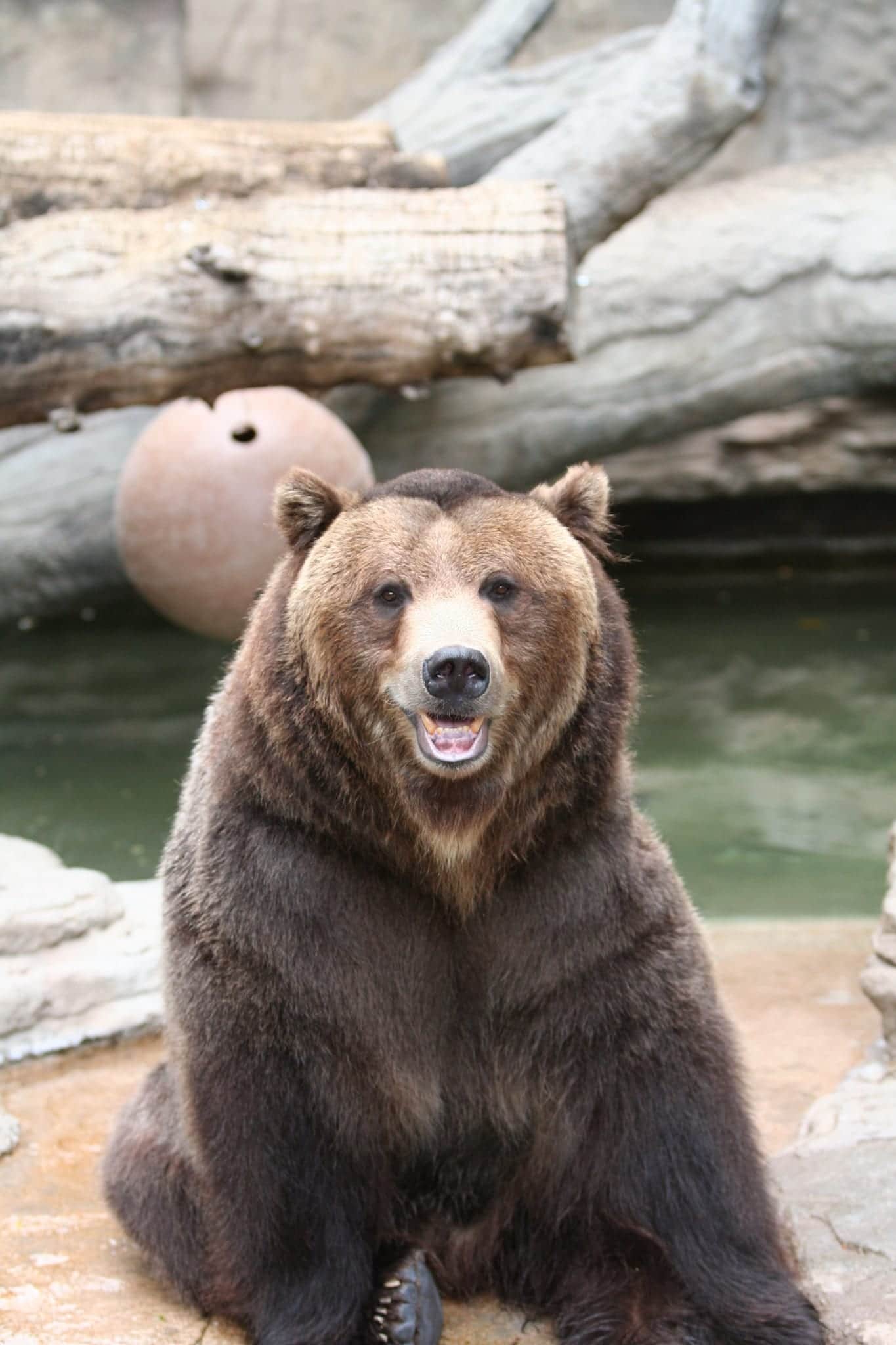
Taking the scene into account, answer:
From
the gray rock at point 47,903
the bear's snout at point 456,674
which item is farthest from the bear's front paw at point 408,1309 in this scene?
the gray rock at point 47,903

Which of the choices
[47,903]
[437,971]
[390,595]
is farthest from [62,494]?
[437,971]

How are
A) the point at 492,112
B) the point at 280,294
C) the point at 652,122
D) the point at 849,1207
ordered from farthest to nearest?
the point at 492,112 < the point at 652,122 < the point at 280,294 < the point at 849,1207

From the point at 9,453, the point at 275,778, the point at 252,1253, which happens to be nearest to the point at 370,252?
the point at 9,453

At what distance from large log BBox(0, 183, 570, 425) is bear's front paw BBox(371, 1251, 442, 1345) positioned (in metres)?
4.18

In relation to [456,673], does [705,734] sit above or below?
below

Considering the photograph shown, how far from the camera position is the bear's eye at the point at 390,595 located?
3344 millimetres

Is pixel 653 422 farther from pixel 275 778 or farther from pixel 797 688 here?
pixel 275 778

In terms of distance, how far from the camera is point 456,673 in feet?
10.3

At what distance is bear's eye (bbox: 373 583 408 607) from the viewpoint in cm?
334

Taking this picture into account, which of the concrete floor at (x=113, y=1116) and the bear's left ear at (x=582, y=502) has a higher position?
the bear's left ear at (x=582, y=502)

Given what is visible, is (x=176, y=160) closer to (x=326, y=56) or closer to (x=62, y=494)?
(x=62, y=494)

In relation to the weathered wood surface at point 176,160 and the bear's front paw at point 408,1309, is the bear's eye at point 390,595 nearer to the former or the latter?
the bear's front paw at point 408,1309

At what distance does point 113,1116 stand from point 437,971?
5.49 ft

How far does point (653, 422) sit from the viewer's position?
9695 millimetres
